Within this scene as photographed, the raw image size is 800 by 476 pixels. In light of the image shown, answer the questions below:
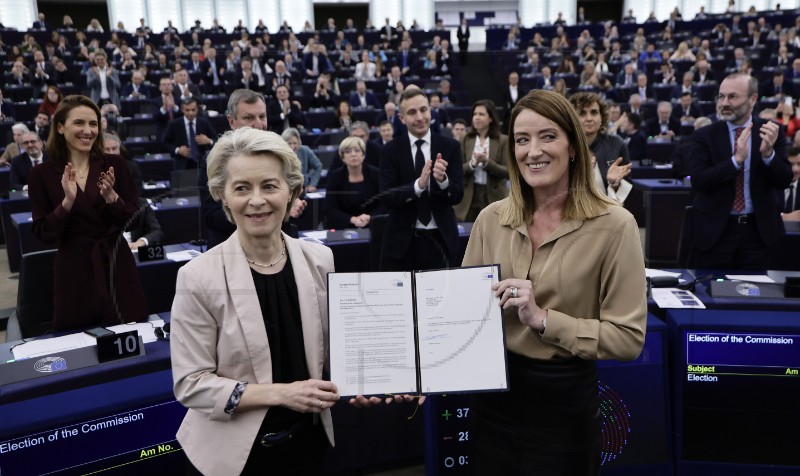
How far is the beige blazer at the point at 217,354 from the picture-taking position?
1307mm

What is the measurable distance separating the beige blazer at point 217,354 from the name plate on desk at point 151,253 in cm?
238

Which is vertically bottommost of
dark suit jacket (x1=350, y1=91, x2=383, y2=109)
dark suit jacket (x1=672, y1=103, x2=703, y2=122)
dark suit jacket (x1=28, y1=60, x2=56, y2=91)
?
dark suit jacket (x1=672, y1=103, x2=703, y2=122)

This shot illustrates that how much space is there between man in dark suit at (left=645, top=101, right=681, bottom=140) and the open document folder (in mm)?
8376

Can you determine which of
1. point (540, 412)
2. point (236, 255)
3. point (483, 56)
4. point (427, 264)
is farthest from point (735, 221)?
point (483, 56)

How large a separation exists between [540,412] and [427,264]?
5.99ft

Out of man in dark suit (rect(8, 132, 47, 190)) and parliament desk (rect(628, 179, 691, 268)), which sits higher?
man in dark suit (rect(8, 132, 47, 190))

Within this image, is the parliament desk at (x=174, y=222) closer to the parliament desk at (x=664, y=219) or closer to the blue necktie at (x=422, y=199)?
the blue necktie at (x=422, y=199)

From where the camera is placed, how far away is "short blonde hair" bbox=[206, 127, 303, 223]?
136 centimetres

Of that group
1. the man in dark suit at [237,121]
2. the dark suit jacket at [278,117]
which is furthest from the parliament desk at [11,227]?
the man in dark suit at [237,121]

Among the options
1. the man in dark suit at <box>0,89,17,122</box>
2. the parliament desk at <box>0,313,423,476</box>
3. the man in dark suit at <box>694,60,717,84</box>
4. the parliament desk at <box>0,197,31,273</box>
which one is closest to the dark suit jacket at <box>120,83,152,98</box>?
the man in dark suit at <box>0,89,17,122</box>

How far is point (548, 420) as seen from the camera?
138 cm

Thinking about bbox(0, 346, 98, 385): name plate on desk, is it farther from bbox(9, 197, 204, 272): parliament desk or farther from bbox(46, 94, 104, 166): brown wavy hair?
bbox(9, 197, 204, 272): parliament desk

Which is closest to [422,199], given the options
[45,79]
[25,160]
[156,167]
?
[25,160]

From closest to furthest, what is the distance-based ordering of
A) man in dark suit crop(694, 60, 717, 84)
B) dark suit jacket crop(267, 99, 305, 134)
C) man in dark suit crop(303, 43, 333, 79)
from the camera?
dark suit jacket crop(267, 99, 305, 134) < man in dark suit crop(694, 60, 717, 84) < man in dark suit crop(303, 43, 333, 79)
